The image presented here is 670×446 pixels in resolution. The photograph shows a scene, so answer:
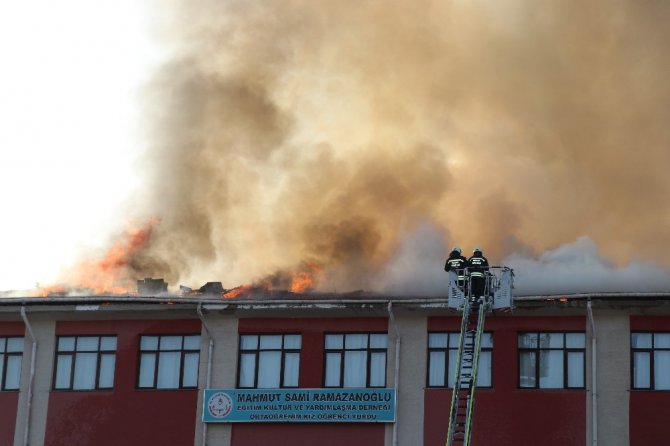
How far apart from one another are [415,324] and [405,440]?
3.27 metres

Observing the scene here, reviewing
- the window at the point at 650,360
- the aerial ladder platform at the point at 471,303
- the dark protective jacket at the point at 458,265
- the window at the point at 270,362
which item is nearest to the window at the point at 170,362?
the window at the point at 270,362

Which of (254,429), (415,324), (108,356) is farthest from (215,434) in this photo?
(415,324)

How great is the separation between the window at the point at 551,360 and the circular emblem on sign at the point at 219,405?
27.1 feet

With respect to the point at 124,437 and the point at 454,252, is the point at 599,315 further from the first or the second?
the point at 124,437

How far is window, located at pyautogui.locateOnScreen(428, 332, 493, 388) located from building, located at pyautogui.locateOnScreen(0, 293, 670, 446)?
40 mm

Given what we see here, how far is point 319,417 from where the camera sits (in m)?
33.2

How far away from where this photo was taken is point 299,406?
33.6 metres

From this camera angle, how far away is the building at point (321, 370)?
1243 inches

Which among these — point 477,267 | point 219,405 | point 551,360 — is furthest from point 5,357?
point 551,360

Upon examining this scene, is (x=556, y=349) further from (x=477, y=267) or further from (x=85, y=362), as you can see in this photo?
(x=85, y=362)

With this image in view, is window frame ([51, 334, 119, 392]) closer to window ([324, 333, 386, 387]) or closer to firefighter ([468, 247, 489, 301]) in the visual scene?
window ([324, 333, 386, 387])

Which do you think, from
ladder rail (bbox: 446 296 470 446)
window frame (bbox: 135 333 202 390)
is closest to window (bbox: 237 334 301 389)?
window frame (bbox: 135 333 202 390)

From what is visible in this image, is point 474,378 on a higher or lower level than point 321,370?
lower

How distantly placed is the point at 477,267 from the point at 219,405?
28.8 feet
